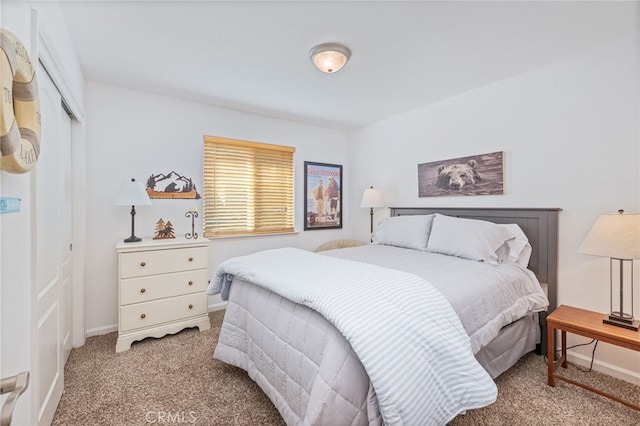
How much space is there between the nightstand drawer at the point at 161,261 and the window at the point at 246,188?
58 centimetres

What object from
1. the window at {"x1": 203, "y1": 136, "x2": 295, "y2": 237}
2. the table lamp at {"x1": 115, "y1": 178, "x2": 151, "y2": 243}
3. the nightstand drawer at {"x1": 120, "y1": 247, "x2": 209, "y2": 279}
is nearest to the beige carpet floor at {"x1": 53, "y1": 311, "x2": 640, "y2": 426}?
the nightstand drawer at {"x1": 120, "y1": 247, "x2": 209, "y2": 279}

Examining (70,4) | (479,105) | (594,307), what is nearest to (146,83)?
(70,4)

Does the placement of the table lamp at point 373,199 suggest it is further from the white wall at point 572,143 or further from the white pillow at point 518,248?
the white pillow at point 518,248

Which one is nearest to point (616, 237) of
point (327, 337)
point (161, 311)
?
point (327, 337)

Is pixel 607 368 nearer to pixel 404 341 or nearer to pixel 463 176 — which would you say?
pixel 463 176

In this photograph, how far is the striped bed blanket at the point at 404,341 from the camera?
1.11 metres

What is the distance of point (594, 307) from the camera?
7.01ft

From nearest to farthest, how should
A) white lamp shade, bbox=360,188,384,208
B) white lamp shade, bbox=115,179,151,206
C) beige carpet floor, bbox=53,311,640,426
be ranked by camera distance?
beige carpet floor, bbox=53,311,640,426 → white lamp shade, bbox=115,179,151,206 → white lamp shade, bbox=360,188,384,208

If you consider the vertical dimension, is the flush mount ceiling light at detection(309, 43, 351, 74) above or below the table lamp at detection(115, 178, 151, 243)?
above

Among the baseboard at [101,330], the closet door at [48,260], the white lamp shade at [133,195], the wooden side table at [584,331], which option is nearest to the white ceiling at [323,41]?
the closet door at [48,260]

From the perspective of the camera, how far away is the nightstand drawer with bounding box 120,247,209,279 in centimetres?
242

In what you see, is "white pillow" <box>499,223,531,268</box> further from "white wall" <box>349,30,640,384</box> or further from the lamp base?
the lamp base

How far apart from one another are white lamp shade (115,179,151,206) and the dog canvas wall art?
114 inches

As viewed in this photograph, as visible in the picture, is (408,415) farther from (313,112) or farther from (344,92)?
(313,112)
